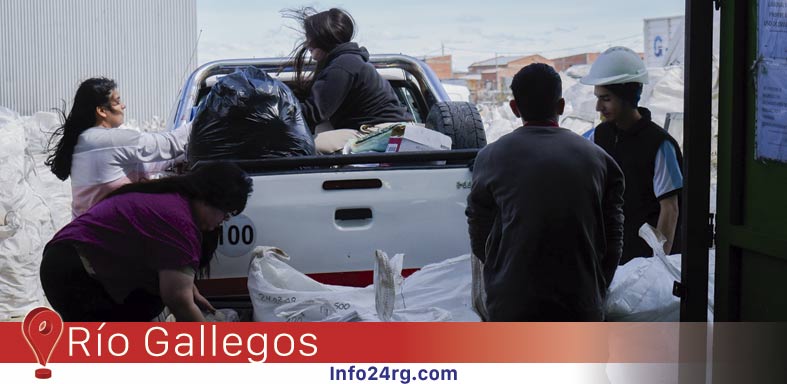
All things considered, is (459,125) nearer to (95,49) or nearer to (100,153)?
(100,153)

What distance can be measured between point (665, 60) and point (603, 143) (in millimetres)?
15670

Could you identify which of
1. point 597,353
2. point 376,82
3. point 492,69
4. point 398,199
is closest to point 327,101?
point 376,82

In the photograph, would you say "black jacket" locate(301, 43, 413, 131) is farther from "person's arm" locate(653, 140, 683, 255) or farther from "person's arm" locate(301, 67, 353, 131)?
"person's arm" locate(653, 140, 683, 255)

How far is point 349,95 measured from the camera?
6.45 meters

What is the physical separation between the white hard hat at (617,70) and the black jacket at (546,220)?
1648 mm

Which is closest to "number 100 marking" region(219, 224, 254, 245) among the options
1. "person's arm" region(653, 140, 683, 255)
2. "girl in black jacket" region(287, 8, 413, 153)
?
"girl in black jacket" region(287, 8, 413, 153)

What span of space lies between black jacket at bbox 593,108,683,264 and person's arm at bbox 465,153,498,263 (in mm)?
1580

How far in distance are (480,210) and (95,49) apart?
21355 mm

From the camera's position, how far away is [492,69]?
47312mm

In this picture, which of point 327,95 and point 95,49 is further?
point 95,49

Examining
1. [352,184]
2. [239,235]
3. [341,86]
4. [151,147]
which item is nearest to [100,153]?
[151,147]

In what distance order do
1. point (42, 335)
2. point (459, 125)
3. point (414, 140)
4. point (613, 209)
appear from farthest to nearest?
point (459, 125) < point (414, 140) < point (42, 335) < point (613, 209)

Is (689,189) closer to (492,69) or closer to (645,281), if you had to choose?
(645,281)

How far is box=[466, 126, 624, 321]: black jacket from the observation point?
3.49 metres
